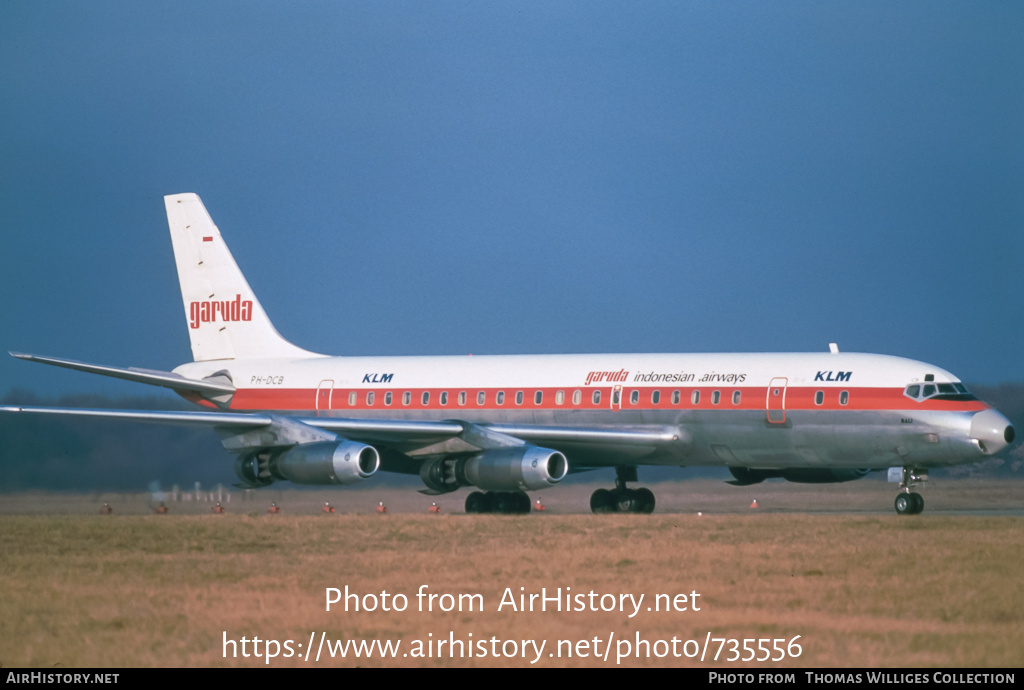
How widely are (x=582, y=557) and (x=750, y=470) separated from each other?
43.7 feet

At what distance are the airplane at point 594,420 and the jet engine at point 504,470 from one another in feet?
0.10

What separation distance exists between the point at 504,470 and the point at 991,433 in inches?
359

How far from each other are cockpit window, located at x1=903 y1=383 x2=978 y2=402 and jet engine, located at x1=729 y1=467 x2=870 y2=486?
3239mm

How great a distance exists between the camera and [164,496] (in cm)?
3117

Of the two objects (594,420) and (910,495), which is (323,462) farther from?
(910,495)

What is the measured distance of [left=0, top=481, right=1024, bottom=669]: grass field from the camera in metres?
10.2

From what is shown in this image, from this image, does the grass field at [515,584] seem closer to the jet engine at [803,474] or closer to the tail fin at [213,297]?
A: the jet engine at [803,474]

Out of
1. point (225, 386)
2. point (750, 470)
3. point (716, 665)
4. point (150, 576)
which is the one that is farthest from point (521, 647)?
point (225, 386)

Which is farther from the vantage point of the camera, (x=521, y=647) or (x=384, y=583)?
(x=384, y=583)

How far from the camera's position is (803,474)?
94.6 feet

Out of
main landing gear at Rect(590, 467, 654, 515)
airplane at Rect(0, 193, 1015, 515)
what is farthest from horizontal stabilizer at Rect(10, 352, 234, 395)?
main landing gear at Rect(590, 467, 654, 515)

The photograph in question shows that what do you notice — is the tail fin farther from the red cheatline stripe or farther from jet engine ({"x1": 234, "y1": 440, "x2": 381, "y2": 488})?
jet engine ({"x1": 234, "y1": 440, "x2": 381, "y2": 488})

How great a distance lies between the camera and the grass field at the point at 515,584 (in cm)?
1023
